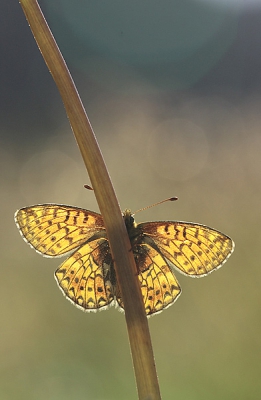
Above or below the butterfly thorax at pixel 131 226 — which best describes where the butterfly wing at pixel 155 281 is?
below

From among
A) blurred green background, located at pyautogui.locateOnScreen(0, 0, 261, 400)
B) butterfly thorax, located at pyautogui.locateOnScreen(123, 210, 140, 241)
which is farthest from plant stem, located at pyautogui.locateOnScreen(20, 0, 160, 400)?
blurred green background, located at pyautogui.locateOnScreen(0, 0, 261, 400)

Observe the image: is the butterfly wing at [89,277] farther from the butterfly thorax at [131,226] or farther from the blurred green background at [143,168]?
the blurred green background at [143,168]

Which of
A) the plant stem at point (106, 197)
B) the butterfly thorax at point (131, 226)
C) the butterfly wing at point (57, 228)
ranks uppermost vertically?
the butterfly wing at point (57, 228)

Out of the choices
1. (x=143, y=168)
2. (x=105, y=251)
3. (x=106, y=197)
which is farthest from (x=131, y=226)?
(x=143, y=168)

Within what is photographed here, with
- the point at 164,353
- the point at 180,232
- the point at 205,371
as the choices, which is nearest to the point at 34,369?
the point at 164,353

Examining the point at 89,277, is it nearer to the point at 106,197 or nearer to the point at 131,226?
the point at 131,226

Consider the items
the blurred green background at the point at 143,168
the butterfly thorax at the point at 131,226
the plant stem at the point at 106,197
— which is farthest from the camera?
the blurred green background at the point at 143,168

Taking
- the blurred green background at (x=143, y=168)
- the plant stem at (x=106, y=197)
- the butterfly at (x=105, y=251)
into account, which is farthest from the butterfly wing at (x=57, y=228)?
the blurred green background at (x=143, y=168)
